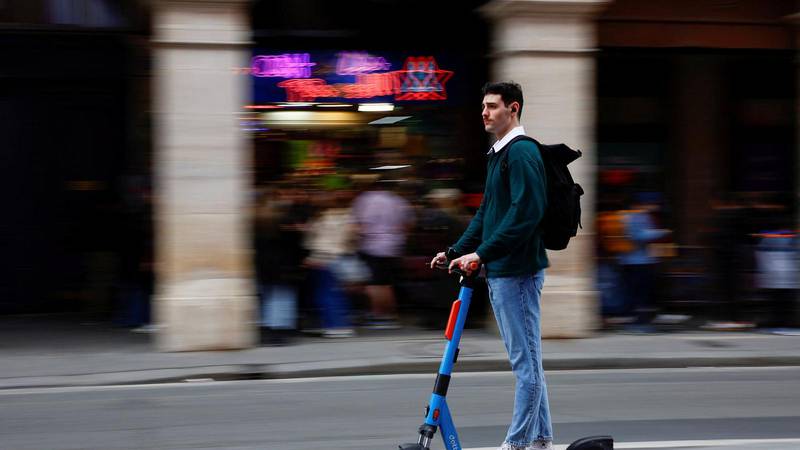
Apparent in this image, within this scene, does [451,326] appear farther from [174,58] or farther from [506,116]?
[174,58]

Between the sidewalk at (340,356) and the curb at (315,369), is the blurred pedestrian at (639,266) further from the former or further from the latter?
the curb at (315,369)

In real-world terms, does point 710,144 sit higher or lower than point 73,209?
higher

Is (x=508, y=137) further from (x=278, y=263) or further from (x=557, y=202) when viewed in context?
(x=278, y=263)

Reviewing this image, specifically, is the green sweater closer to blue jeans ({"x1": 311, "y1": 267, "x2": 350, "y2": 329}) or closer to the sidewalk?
the sidewalk

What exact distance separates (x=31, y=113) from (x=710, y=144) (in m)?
8.43

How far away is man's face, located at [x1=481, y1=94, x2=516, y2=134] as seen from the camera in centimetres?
449

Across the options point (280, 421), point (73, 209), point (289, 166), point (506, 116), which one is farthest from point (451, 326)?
point (73, 209)

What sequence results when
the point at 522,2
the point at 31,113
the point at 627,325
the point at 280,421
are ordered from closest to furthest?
the point at 280,421
the point at 522,2
the point at 627,325
the point at 31,113

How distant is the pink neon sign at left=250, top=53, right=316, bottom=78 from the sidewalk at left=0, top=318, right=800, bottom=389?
3136 millimetres

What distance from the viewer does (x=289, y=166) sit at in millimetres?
11539

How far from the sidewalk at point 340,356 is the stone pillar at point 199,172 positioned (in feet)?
1.14

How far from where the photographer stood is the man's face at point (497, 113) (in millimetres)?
4488

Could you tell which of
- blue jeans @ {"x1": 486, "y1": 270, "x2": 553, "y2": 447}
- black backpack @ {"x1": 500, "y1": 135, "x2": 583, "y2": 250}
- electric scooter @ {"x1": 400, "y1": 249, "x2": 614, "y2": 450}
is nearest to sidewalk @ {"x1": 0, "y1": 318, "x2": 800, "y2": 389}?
blue jeans @ {"x1": 486, "y1": 270, "x2": 553, "y2": 447}

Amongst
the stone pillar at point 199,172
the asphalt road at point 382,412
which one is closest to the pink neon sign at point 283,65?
the stone pillar at point 199,172
